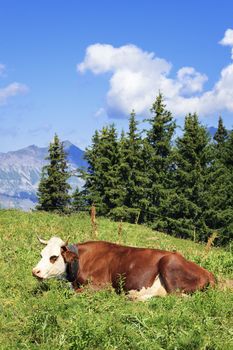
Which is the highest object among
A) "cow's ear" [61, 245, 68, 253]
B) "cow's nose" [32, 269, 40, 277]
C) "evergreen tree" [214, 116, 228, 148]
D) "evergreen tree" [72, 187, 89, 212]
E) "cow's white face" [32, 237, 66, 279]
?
"evergreen tree" [214, 116, 228, 148]

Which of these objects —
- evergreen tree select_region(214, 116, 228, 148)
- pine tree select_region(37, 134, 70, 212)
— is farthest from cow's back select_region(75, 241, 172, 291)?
evergreen tree select_region(214, 116, 228, 148)

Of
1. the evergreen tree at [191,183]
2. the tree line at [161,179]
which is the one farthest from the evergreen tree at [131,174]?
the evergreen tree at [191,183]

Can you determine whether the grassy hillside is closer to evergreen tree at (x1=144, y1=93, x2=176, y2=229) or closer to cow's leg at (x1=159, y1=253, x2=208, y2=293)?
cow's leg at (x1=159, y1=253, x2=208, y2=293)

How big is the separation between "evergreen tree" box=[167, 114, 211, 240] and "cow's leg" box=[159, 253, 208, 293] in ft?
115

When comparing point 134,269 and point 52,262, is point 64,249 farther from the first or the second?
point 134,269

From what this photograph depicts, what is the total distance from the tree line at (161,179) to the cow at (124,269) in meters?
33.9

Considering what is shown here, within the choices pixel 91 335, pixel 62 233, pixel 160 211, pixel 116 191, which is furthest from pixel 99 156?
pixel 91 335

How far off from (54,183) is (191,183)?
17.9 metres

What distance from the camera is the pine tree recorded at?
186ft

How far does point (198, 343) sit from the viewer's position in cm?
654

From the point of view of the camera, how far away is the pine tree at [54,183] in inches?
2231

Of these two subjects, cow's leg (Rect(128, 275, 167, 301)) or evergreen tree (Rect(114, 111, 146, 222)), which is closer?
cow's leg (Rect(128, 275, 167, 301))

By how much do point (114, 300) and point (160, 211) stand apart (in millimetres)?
41334

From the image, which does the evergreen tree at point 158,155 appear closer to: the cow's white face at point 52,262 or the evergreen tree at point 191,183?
the evergreen tree at point 191,183
